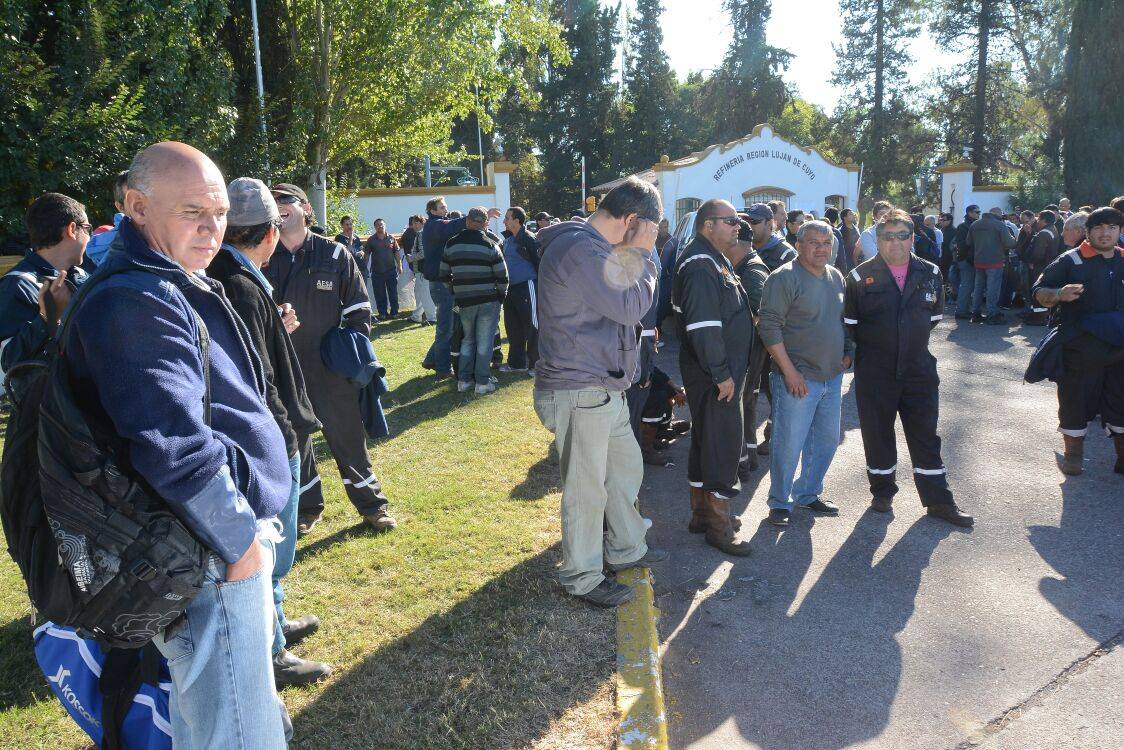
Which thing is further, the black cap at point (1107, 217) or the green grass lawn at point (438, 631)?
the black cap at point (1107, 217)

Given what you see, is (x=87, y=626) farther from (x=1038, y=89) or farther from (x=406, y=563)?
(x=1038, y=89)

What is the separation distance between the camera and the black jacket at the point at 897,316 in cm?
502

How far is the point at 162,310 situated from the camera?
69.2 inches

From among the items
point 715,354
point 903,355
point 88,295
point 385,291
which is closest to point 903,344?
point 903,355

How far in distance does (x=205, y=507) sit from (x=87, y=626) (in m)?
0.39

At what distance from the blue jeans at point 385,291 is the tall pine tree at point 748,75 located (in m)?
37.8

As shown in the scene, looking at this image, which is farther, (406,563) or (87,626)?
(406,563)

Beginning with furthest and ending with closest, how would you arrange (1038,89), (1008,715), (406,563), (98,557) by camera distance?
(1038,89), (406,563), (1008,715), (98,557)

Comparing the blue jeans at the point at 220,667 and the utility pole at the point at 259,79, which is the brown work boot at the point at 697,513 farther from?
the utility pole at the point at 259,79

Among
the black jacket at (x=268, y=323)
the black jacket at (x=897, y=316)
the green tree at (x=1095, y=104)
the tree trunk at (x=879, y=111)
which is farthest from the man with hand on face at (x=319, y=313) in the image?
the tree trunk at (x=879, y=111)

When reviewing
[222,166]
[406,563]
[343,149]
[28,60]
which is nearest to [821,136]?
[343,149]

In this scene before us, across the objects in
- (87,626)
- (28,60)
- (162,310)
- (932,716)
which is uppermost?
(28,60)

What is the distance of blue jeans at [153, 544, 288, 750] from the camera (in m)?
1.92

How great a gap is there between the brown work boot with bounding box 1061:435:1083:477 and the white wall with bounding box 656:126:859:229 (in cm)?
1808
